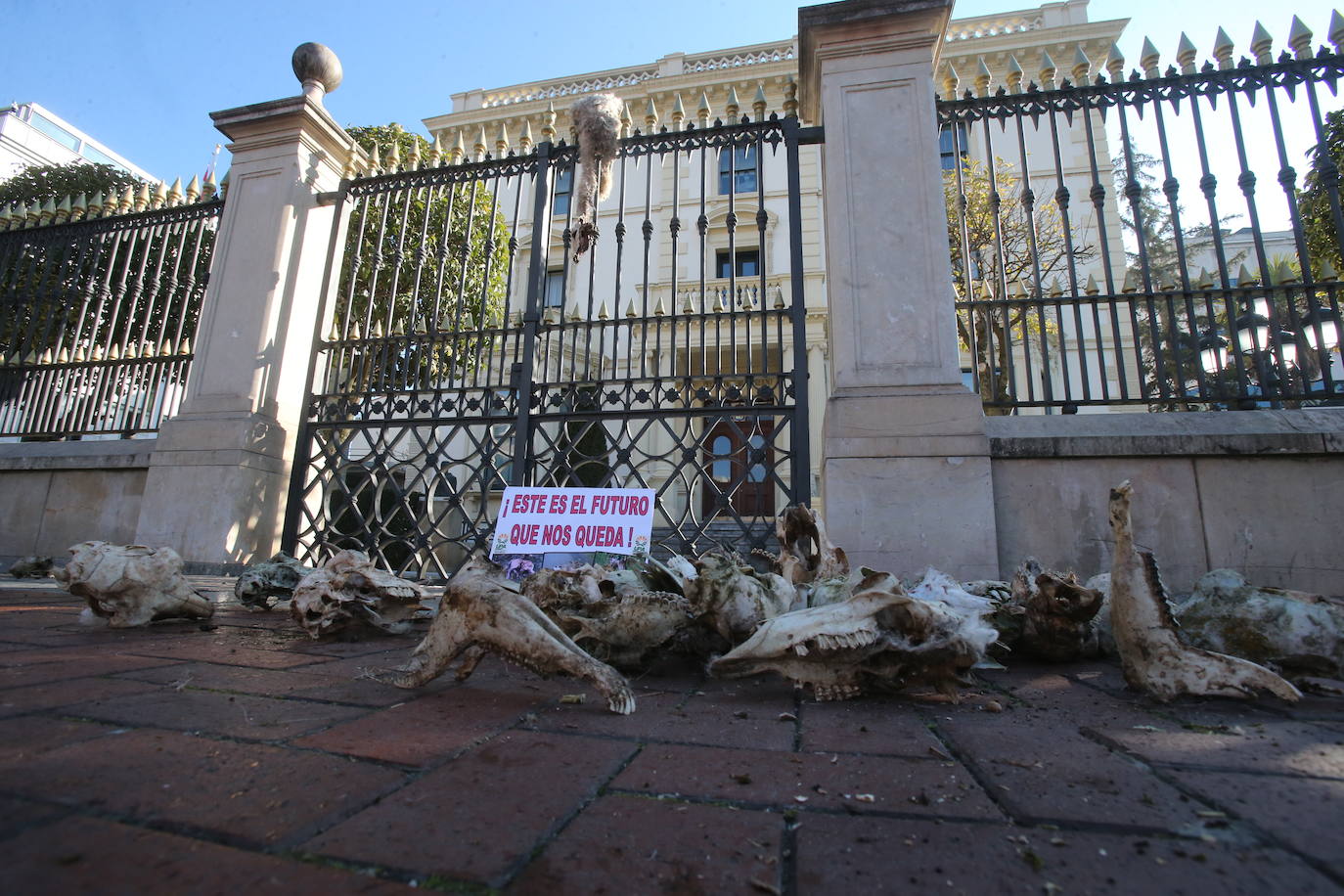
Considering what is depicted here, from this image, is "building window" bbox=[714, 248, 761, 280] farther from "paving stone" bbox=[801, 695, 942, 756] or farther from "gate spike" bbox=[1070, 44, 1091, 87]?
"paving stone" bbox=[801, 695, 942, 756]

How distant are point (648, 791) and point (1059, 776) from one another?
77 centimetres

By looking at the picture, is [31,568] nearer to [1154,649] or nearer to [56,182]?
[1154,649]

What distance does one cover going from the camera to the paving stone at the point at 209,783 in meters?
0.88

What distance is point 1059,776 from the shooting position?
112 centimetres

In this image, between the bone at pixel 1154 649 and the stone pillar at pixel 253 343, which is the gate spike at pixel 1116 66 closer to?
the bone at pixel 1154 649

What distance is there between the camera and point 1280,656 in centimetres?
186

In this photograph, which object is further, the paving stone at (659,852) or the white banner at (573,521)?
the white banner at (573,521)

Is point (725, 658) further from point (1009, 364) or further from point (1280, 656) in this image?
point (1009, 364)

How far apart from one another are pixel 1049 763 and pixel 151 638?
10.3 feet

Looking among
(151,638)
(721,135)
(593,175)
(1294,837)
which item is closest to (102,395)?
(151,638)

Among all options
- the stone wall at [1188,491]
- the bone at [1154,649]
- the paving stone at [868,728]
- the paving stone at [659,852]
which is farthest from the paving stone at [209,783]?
the stone wall at [1188,491]

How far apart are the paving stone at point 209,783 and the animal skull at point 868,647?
1.02 m

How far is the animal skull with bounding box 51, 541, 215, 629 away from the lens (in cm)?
260

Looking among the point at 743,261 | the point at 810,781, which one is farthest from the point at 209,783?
the point at 743,261
